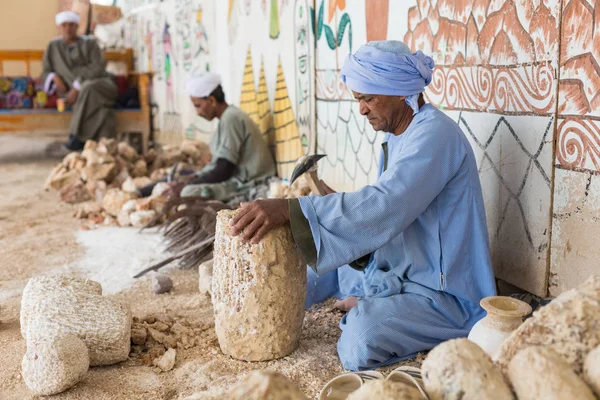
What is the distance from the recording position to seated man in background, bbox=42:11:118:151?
29.1 feet

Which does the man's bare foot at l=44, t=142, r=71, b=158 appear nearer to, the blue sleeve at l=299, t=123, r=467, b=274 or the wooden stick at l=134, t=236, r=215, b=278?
the wooden stick at l=134, t=236, r=215, b=278

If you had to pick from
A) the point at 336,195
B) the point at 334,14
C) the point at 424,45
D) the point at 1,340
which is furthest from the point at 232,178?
the point at 336,195

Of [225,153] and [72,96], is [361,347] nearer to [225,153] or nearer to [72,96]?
[225,153]

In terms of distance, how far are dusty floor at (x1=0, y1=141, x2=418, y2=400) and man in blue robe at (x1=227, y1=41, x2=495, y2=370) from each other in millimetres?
220

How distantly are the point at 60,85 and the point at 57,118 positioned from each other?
1.74ft

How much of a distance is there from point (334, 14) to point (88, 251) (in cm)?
259

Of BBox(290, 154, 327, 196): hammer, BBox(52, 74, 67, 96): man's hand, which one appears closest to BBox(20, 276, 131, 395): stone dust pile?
BBox(290, 154, 327, 196): hammer

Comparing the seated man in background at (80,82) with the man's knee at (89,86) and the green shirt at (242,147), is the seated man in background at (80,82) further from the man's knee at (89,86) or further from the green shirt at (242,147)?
the green shirt at (242,147)

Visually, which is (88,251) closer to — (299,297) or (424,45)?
(299,297)

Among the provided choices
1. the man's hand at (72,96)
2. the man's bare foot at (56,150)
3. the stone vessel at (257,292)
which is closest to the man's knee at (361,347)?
the stone vessel at (257,292)

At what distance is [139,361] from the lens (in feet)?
9.47

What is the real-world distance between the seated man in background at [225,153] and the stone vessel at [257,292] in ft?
9.30

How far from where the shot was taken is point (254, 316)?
2.76 metres

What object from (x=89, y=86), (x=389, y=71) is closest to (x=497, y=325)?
(x=389, y=71)
